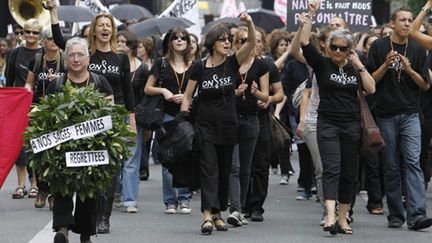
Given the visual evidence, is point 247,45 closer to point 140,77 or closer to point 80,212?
point 80,212

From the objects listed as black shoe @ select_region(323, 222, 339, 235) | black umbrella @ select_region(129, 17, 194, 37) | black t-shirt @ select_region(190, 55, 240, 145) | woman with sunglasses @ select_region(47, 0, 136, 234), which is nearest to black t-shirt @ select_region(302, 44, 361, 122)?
black t-shirt @ select_region(190, 55, 240, 145)

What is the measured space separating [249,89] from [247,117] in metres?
0.27

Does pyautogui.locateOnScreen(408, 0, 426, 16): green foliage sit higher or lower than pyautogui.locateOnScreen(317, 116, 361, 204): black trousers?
higher

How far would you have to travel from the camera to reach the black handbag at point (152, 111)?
582 inches

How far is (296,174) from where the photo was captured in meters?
19.6

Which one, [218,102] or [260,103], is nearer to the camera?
[218,102]

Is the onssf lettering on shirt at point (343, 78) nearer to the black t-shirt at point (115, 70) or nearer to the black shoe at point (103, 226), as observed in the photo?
the black t-shirt at point (115, 70)

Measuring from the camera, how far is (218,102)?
13.0 m

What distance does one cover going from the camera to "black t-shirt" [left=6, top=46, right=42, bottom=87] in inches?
627

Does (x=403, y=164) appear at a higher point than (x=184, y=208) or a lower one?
higher

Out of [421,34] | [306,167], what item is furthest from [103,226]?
[306,167]

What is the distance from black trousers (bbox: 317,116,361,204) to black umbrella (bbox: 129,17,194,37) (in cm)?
777

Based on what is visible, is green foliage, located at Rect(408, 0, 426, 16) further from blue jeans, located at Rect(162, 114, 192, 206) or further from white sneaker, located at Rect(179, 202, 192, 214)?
white sneaker, located at Rect(179, 202, 192, 214)

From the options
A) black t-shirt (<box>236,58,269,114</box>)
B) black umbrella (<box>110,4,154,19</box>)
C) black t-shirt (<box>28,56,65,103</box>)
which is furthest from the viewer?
black umbrella (<box>110,4,154,19</box>)
